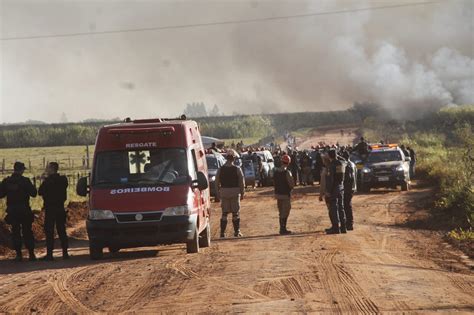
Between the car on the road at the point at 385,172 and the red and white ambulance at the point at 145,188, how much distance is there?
19350 millimetres

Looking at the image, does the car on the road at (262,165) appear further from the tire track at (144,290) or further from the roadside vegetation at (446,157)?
the tire track at (144,290)

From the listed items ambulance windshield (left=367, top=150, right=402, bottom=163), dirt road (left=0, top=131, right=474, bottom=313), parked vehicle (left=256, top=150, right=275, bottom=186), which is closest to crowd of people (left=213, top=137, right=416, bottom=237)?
dirt road (left=0, top=131, right=474, bottom=313)

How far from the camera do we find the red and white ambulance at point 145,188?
1556 cm

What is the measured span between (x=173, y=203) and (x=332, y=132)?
308 ft

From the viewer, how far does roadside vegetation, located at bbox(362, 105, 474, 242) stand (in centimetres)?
2247

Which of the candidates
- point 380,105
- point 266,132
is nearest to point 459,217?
point 380,105

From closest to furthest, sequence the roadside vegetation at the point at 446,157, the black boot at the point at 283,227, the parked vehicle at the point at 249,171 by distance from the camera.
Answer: the black boot at the point at 283,227, the roadside vegetation at the point at 446,157, the parked vehicle at the point at 249,171

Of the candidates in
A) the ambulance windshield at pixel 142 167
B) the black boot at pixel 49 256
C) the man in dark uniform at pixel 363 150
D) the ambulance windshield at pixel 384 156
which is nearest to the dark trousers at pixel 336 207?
the ambulance windshield at pixel 142 167

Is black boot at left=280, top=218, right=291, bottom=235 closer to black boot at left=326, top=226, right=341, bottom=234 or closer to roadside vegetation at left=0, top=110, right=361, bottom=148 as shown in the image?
black boot at left=326, top=226, right=341, bottom=234

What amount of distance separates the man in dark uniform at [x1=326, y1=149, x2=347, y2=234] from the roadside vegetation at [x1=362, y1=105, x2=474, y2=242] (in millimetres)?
2425

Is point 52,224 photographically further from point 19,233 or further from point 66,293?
point 66,293

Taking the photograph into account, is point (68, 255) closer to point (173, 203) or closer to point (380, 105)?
point (173, 203)

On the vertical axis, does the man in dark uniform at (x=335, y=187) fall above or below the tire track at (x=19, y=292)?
above

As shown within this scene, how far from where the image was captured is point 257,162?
44.1 metres
